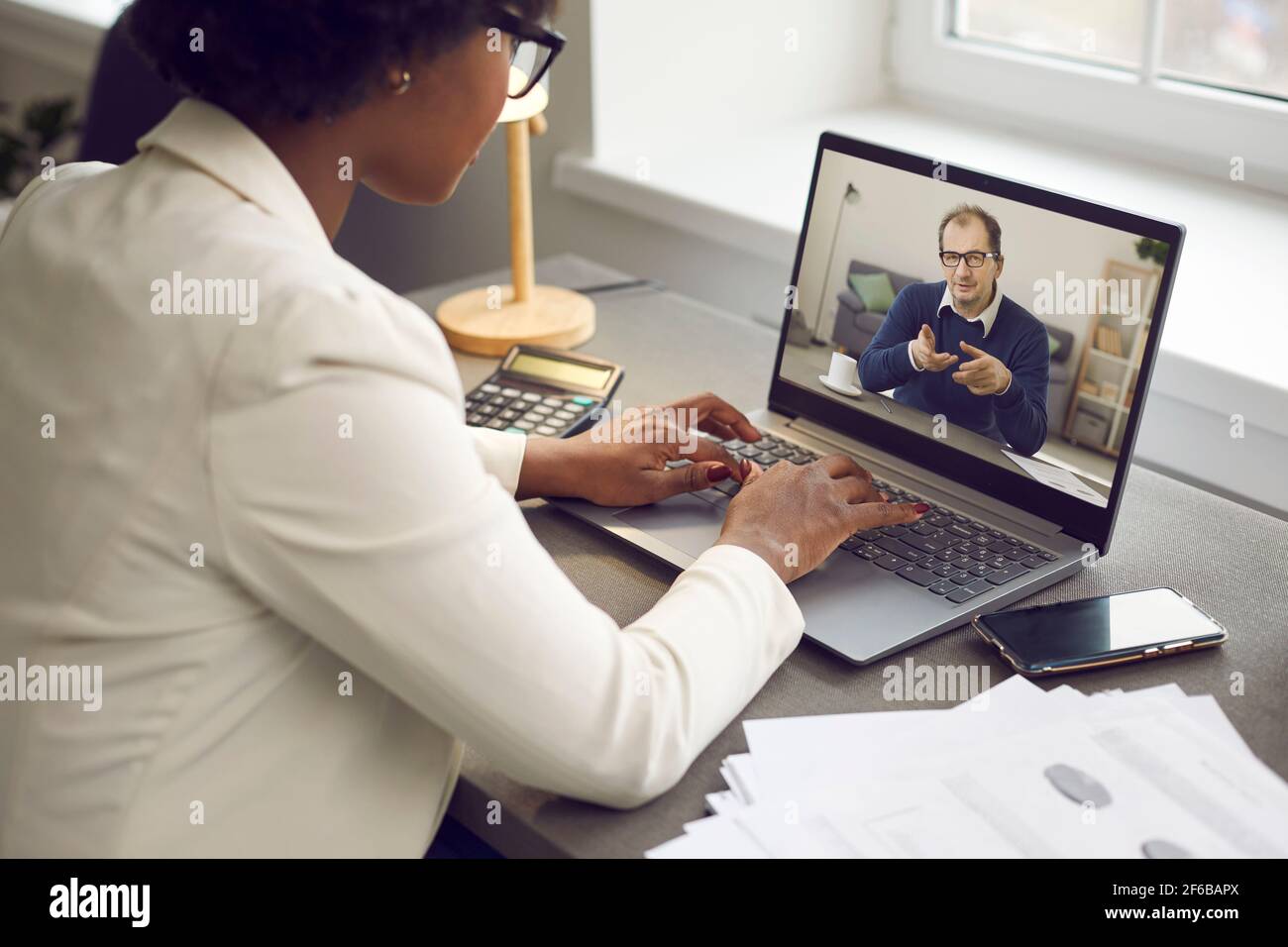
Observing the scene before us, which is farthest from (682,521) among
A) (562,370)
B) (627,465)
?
(562,370)

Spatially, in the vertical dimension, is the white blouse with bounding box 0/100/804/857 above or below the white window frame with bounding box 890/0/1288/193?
below

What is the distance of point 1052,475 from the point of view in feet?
3.14

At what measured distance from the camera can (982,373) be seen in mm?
971

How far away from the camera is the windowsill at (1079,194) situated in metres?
1.21

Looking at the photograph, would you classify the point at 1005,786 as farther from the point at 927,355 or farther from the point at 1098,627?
the point at 927,355

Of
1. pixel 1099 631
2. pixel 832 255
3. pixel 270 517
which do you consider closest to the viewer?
pixel 270 517

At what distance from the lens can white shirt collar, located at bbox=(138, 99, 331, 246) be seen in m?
0.69

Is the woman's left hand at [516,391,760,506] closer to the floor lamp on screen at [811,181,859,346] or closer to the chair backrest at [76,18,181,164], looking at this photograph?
the floor lamp on screen at [811,181,859,346]

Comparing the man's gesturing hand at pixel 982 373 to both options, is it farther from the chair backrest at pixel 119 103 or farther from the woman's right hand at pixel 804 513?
the chair backrest at pixel 119 103

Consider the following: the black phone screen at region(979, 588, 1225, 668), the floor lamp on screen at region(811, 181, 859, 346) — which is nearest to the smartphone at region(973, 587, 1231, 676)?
the black phone screen at region(979, 588, 1225, 668)

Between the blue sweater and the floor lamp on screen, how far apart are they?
0.07 metres

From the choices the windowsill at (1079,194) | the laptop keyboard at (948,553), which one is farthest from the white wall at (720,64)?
the laptop keyboard at (948,553)

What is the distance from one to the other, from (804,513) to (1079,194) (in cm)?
62
